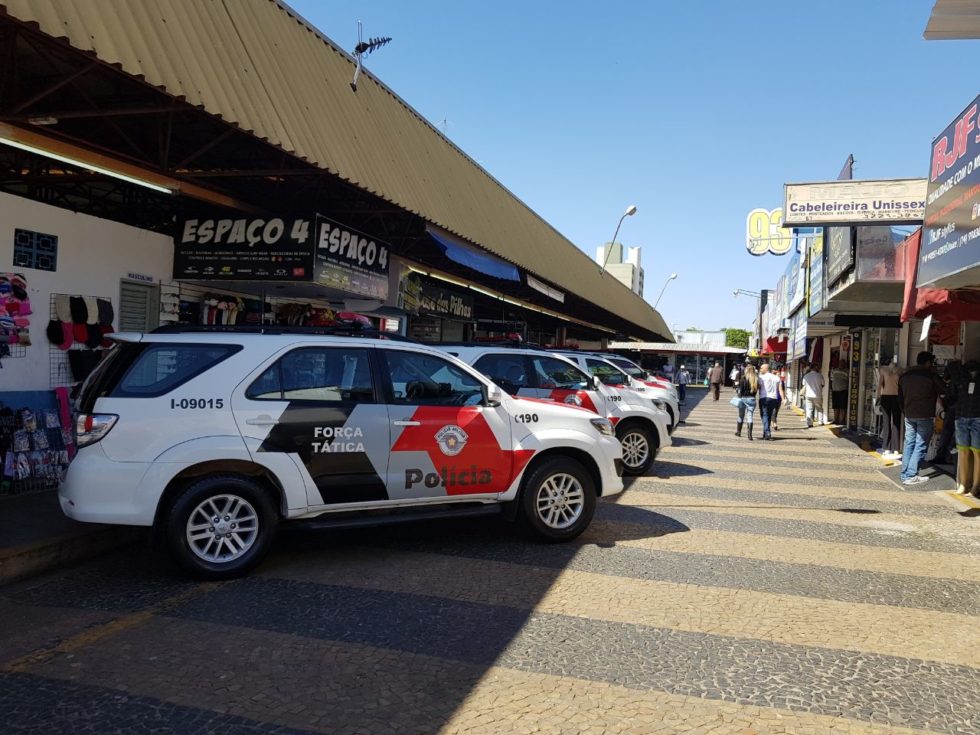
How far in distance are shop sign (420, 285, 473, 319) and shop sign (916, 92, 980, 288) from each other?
29.5 ft

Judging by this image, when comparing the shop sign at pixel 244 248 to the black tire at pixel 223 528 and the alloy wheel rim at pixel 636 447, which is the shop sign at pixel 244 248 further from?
the alloy wheel rim at pixel 636 447

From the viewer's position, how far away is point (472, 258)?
12.7 m

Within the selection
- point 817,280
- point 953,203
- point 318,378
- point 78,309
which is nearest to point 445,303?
point 817,280

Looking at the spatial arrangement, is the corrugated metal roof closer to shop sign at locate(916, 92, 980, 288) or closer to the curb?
the curb

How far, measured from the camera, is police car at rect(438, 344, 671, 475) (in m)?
9.18

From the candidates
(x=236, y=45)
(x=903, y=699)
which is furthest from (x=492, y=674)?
(x=236, y=45)

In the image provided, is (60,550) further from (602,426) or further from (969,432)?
(969,432)

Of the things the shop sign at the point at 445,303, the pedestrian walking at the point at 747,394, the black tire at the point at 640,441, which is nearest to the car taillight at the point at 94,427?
the black tire at the point at 640,441

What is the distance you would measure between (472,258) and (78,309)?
649cm

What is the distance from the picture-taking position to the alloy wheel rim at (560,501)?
21.0 feet

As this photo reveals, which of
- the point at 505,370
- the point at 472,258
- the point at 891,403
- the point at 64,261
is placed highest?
the point at 472,258

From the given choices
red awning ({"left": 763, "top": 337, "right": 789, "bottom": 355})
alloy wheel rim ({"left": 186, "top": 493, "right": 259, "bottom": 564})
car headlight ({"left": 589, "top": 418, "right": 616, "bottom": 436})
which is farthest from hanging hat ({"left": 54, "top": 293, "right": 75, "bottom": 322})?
red awning ({"left": 763, "top": 337, "right": 789, "bottom": 355})

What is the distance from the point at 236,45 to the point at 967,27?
22.8 ft

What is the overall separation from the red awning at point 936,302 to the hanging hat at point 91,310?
1022cm
